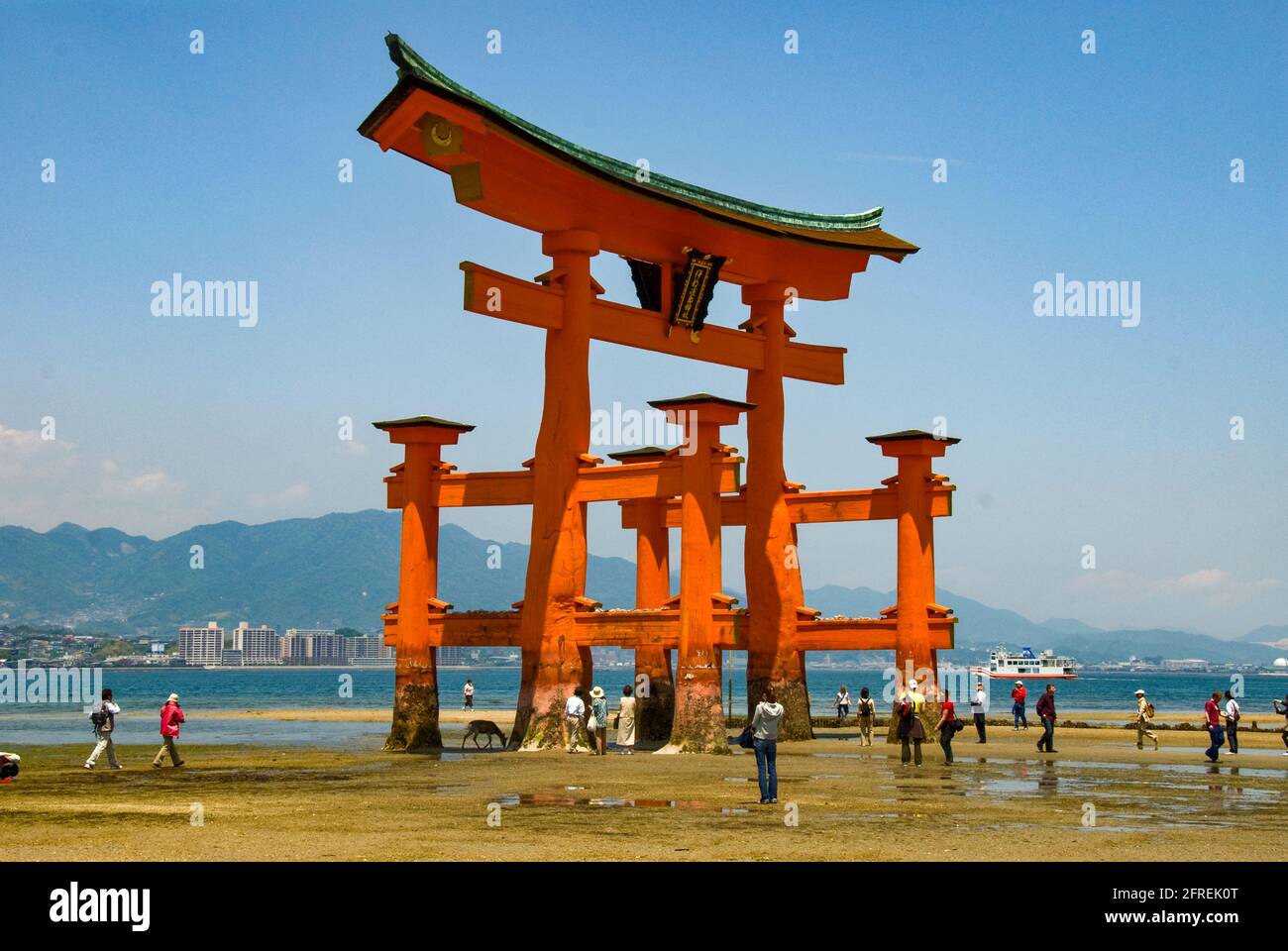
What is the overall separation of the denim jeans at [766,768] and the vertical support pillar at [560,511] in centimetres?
1125

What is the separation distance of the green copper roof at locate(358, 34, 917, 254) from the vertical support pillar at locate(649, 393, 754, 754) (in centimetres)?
541

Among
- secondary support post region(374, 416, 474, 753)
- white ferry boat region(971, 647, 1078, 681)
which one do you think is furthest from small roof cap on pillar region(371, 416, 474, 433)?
white ferry boat region(971, 647, 1078, 681)

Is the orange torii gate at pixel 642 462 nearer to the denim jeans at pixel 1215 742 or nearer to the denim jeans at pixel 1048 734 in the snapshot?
the denim jeans at pixel 1048 734

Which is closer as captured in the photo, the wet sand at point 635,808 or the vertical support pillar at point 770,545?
the wet sand at point 635,808

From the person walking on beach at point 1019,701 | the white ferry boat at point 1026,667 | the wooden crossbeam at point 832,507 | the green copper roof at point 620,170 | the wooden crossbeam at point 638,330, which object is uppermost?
the green copper roof at point 620,170

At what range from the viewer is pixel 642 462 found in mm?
33562

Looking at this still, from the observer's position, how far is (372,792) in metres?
20.8

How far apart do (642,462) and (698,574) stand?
4.29 m

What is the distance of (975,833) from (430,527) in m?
19.1

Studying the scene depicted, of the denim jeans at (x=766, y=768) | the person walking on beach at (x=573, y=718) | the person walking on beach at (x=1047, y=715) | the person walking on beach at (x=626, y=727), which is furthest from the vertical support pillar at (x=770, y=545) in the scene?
the denim jeans at (x=766, y=768)

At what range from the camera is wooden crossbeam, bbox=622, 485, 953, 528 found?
36219 millimetres

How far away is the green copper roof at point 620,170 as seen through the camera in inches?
1055

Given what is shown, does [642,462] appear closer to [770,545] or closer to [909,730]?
[770,545]

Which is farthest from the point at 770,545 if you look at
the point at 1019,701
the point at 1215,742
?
the point at 1019,701
